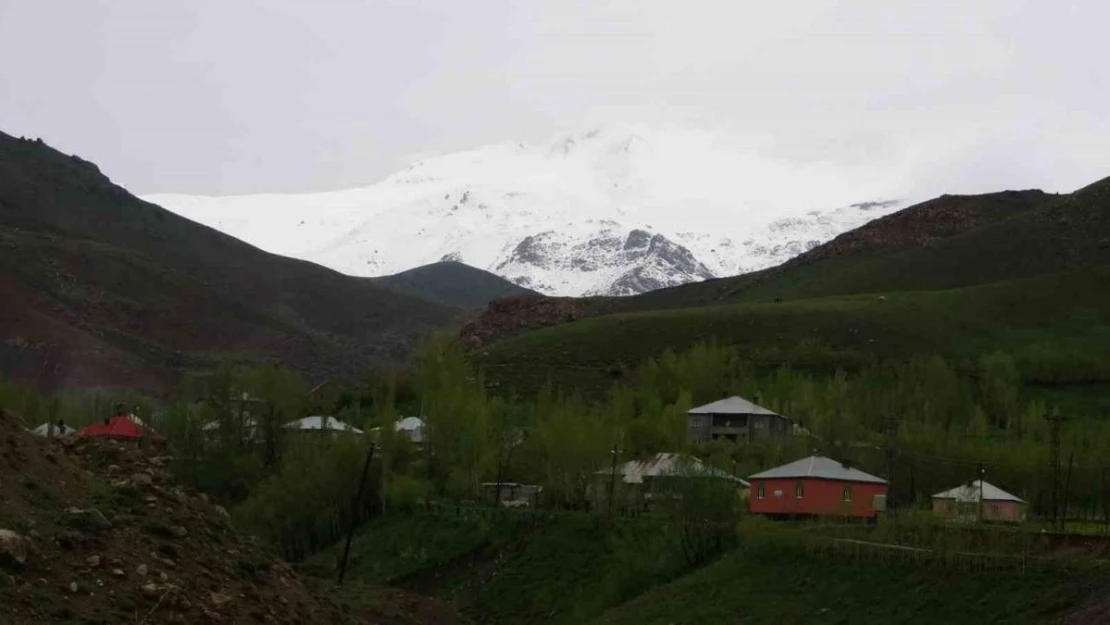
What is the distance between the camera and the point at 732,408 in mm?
99562

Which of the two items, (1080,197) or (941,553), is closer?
(941,553)

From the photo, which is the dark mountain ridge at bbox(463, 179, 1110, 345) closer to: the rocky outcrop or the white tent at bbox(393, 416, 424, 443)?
the rocky outcrop

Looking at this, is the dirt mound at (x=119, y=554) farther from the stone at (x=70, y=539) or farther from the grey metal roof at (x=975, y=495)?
the grey metal roof at (x=975, y=495)

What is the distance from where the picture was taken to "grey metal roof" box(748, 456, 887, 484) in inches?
2511

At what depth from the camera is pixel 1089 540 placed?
46.8 m

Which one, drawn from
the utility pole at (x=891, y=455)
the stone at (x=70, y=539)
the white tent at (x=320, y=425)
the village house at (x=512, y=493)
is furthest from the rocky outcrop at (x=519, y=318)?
the stone at (x=70, y=539)

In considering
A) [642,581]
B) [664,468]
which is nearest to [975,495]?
[664,468]

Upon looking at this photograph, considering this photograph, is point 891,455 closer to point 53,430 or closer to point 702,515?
point 702,515

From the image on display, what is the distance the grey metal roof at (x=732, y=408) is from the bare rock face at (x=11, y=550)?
256 feet

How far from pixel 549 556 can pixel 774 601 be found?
1664 centimetres

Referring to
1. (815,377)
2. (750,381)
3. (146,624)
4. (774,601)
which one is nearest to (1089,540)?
(774,601)

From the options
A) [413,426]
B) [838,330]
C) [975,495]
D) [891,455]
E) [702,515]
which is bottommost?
[702,515]

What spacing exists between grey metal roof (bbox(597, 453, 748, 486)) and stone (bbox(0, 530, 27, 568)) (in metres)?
40.4

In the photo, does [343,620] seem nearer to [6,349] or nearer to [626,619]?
[626,619]
